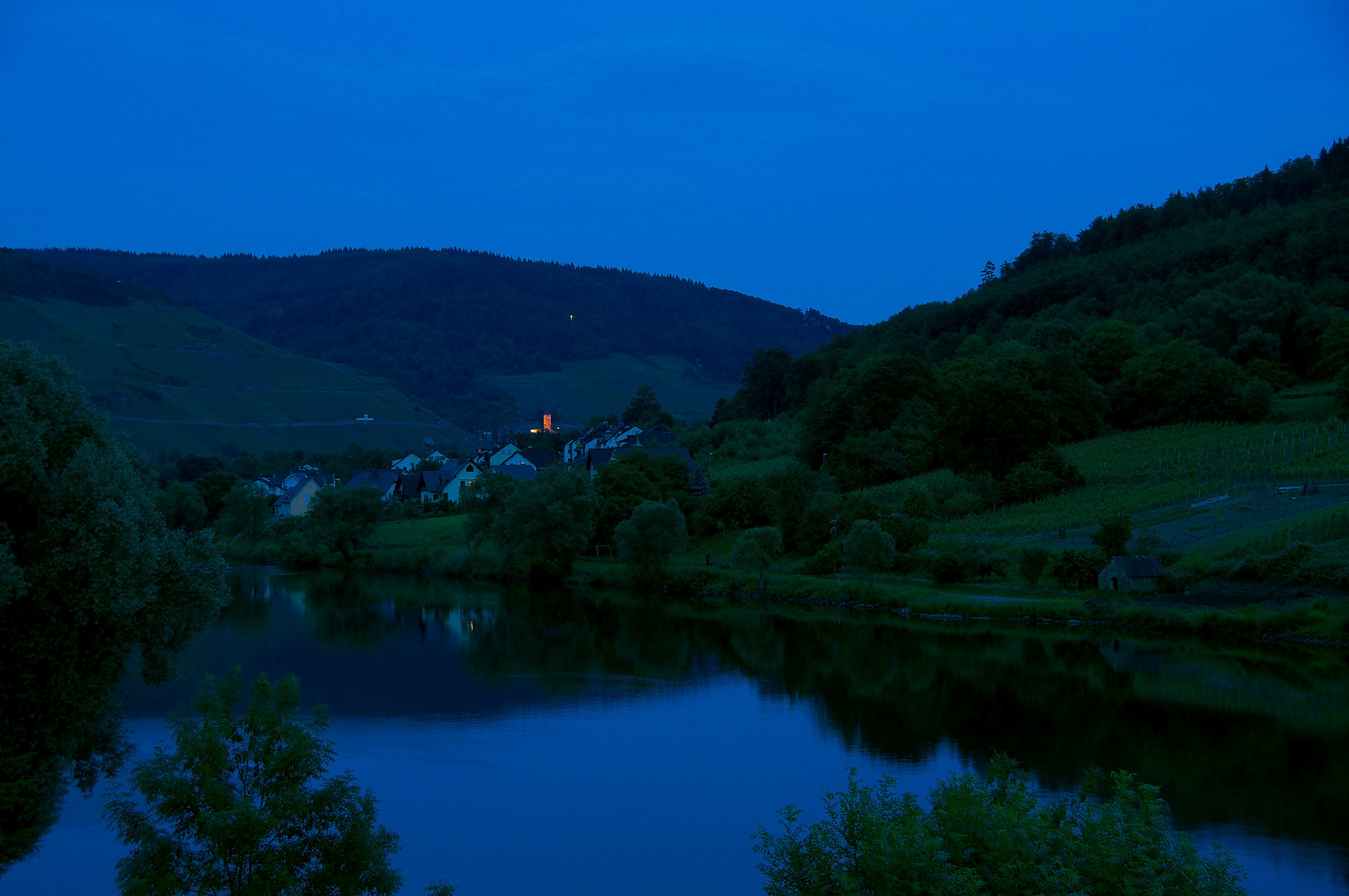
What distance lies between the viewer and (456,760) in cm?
2359

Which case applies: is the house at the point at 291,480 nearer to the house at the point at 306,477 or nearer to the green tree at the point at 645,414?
the house at the point at 306,477

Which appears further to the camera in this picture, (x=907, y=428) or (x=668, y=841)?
(x=907, y=428)

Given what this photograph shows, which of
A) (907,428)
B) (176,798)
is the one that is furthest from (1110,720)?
(907,428)

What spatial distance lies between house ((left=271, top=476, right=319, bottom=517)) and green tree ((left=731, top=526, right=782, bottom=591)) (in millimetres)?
44571

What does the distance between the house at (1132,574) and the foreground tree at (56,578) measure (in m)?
32.5

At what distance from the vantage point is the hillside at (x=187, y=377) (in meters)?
108

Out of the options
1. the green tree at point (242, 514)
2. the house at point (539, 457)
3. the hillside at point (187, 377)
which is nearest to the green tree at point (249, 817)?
the green tree at point (242, 514)

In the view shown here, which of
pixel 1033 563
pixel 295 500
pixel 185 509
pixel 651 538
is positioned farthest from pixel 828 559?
pixel 295 500

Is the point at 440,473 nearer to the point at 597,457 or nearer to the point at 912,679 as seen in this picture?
the point at 597,457

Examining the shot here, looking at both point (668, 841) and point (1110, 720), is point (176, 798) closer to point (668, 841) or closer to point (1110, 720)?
point (668, 841)

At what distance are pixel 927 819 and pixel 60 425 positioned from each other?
11.4m

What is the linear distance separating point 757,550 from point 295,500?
155 feet

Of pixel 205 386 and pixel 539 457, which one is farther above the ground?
pixel 205 386

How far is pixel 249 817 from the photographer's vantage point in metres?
10.7
